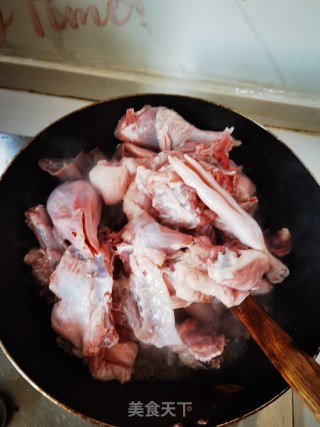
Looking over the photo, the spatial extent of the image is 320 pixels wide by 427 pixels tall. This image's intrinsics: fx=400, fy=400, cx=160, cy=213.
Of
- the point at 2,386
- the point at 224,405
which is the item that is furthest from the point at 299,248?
the point at 2,386

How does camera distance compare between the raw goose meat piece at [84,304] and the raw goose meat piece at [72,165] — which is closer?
the raw goose meat piece at [84,304]

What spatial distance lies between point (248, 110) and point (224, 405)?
1060mm

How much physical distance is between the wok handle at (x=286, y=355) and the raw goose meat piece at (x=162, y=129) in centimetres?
43

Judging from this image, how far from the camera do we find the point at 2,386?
1.12 metres

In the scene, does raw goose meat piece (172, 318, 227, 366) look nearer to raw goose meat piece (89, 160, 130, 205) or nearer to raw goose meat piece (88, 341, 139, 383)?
raw goose meat piece (88, 341, 139, 383)

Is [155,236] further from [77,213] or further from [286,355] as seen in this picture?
[286,355]

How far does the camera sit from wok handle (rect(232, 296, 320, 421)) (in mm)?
700

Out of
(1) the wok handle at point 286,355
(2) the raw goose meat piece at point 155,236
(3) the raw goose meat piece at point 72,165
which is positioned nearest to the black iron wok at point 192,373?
(3) the raw goose meat piece at point 72,165

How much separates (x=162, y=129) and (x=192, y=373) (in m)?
0.62

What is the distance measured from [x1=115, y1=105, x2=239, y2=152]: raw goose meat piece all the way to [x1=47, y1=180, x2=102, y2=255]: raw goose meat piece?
0.19 m

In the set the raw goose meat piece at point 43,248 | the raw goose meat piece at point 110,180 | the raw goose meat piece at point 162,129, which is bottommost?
the raw goose meat piece at point 43,248

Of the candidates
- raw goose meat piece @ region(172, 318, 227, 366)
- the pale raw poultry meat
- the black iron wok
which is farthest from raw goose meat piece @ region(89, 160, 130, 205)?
raw goose meat piece @ region(172, 318, 227, 366)

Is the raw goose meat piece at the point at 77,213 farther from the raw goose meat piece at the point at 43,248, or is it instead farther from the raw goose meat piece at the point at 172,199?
the raw goose meat piece at the point at 172,199

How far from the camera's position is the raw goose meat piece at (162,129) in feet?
3.44
